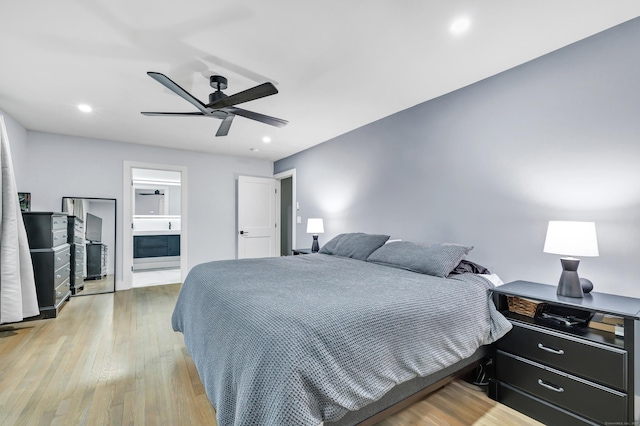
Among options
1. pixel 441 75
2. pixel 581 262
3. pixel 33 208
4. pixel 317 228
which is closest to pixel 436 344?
pixel 581 262

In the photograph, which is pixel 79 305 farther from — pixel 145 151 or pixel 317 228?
pixel 317 228

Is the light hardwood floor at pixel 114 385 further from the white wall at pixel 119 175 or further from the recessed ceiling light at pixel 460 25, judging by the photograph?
the recessed ceiling light at pixel 460 25

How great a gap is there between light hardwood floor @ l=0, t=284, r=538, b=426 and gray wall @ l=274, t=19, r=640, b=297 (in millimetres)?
1198

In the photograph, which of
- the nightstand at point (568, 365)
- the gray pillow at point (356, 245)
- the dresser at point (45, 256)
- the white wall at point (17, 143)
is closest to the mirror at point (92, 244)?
the white wall at point (17, 143)

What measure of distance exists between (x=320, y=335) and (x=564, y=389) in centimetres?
153

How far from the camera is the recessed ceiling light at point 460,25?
1796 mm

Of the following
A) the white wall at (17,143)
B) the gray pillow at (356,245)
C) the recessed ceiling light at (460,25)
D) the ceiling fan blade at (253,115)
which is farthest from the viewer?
the white wall at (17,143)

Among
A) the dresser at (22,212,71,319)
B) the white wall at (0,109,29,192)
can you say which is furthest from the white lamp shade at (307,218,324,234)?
the white wall at (0,109,29,192)

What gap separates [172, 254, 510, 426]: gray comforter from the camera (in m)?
1.10

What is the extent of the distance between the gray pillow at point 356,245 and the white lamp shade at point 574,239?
1.56 metres

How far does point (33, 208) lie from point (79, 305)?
1.59m

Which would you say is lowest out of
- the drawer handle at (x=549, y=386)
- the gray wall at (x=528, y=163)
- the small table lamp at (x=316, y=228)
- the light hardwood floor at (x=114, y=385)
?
the light hardwood floor at (x=114, y=385)

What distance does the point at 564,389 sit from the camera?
5.38ft

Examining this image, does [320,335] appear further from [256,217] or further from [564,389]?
[256,217]
